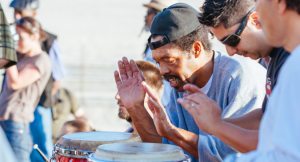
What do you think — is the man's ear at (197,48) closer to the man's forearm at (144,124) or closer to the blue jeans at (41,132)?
the man's forearm at (144,124)

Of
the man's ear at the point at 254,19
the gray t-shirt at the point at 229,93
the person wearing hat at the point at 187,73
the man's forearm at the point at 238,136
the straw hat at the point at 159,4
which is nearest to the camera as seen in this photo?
the man's forearm at the point at 238,136

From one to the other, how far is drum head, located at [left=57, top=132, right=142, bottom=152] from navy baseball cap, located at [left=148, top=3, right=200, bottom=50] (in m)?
0.72

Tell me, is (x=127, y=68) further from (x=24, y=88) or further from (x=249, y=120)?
→ (x=24, y=88)

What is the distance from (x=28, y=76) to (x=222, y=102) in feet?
7.64

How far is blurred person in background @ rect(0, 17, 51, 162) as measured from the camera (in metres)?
3.64

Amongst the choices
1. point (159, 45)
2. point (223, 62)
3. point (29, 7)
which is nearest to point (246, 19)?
point (223, 62)

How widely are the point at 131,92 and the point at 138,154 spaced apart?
0.93 metres

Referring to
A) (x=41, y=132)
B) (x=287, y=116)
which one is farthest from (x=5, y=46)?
(x=41, y=132)

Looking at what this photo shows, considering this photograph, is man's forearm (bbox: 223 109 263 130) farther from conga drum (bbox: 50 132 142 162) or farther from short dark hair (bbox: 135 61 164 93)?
short dark hair (bbox: 135 61 164 93)

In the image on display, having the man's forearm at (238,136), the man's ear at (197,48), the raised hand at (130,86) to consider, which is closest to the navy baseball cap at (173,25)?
the man's ear at (197,48)

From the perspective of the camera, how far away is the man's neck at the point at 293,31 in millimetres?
1009

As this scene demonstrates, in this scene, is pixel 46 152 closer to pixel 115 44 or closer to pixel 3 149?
pixel 3 149

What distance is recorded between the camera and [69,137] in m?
2.04

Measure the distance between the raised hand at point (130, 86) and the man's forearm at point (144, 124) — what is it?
1.8 inches
